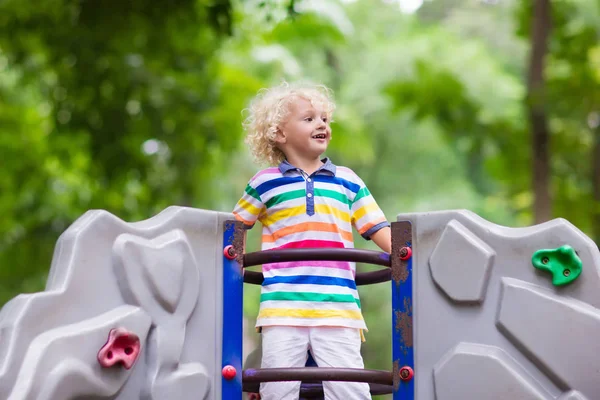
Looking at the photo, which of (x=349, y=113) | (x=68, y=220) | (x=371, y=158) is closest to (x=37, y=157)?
(x=68, y=220)

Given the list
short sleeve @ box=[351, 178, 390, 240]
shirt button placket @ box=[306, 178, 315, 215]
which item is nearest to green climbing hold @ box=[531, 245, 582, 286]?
short sleeve @ box=[351, 178, 390, 240]

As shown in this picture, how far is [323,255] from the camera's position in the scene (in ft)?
9.86

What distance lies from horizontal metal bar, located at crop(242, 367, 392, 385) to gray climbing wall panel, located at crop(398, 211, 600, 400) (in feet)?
0.41

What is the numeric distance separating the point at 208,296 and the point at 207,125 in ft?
20.6

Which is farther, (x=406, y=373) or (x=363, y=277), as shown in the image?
(x=363, y=277)

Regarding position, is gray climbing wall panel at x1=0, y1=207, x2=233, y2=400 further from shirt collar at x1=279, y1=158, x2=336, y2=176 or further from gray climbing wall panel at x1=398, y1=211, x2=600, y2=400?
gray climbing wall panel at x1=398, y1=211, x2=600, y2=400

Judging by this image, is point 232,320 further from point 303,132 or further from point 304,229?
point 303,132

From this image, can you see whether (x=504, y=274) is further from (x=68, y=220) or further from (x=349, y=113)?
(x=349, y=113)

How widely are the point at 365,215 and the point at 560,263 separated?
731 millimetres

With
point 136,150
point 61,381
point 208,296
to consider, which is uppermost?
point 136,150

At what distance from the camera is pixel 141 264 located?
9.37 feet

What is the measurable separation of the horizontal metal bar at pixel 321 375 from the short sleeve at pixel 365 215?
534 millimetres

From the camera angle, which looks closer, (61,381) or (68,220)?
(61,381)

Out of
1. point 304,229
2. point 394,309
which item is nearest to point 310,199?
point 304,229
